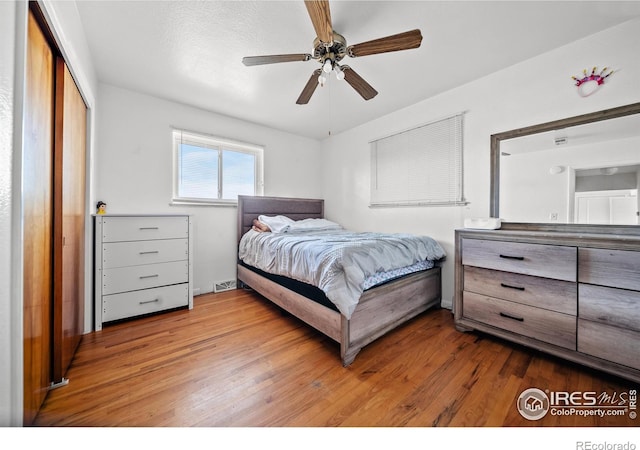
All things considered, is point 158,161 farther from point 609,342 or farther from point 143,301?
point 609,342

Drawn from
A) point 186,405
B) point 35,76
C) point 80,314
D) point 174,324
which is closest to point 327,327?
point 186,405

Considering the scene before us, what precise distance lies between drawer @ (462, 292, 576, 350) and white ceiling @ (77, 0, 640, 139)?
198cm

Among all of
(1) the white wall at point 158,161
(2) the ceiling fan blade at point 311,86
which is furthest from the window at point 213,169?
(2) the ceiling fan blade at point 311,86

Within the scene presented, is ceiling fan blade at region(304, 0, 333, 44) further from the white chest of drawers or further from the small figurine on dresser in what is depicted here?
the small figurine on dresser

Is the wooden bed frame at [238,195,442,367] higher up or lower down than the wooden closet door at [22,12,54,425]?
lower down

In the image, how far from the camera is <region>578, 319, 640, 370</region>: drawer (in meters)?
1.28

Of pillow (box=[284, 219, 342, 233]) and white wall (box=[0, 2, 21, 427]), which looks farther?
pillow (box=[284, 219, 342, 233])

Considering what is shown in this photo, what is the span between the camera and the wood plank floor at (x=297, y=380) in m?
1.10

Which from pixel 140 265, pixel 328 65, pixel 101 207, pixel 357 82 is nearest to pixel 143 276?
pixel 140 265

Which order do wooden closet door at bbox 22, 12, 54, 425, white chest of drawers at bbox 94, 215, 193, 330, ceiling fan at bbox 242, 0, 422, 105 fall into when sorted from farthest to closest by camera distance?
white chest of drawers at bbox 94, 215, 193, 330 → ceiling fan at bbox 242, 0, 422, 105 → wooden closet door at bbox 22, 12, 54, 425

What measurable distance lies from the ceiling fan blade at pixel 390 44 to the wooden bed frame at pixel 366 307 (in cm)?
161

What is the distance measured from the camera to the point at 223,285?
305 cm

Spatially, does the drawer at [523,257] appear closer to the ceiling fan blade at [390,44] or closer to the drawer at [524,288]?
the drawer at [524,288]

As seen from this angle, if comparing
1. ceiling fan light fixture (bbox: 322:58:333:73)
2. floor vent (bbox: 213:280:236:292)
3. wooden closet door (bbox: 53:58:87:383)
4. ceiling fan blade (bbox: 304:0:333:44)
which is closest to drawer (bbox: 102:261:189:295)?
wooden closet door (bbox: 53:58:87:383)
